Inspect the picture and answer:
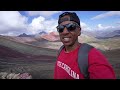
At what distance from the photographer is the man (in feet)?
4.59

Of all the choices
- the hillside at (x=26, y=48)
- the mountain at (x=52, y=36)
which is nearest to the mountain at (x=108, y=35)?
the mountain at (x=52, y=36)

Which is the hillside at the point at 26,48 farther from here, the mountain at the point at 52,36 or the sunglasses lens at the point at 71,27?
the sunglasses lens at the point at 71,27

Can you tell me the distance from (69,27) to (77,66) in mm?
367

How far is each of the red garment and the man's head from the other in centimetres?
11

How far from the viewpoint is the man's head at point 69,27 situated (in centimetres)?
174

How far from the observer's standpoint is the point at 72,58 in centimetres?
163

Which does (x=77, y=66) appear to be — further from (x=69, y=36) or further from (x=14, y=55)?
(x=14, y=55)

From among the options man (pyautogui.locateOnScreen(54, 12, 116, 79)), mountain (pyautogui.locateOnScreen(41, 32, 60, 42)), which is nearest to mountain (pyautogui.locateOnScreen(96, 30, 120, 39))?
mountain (pyautogui.locateOnScreen(41, 32, 60, 42))

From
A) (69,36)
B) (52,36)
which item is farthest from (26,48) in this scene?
(69,36)

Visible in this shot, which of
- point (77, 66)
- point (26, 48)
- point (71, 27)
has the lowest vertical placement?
point (77, 66)

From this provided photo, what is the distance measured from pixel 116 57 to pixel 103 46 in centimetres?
29

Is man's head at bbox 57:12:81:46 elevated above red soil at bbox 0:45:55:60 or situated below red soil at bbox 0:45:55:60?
above

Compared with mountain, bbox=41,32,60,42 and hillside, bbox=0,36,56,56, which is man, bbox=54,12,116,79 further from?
hillside, bbox=0,36,56,56
